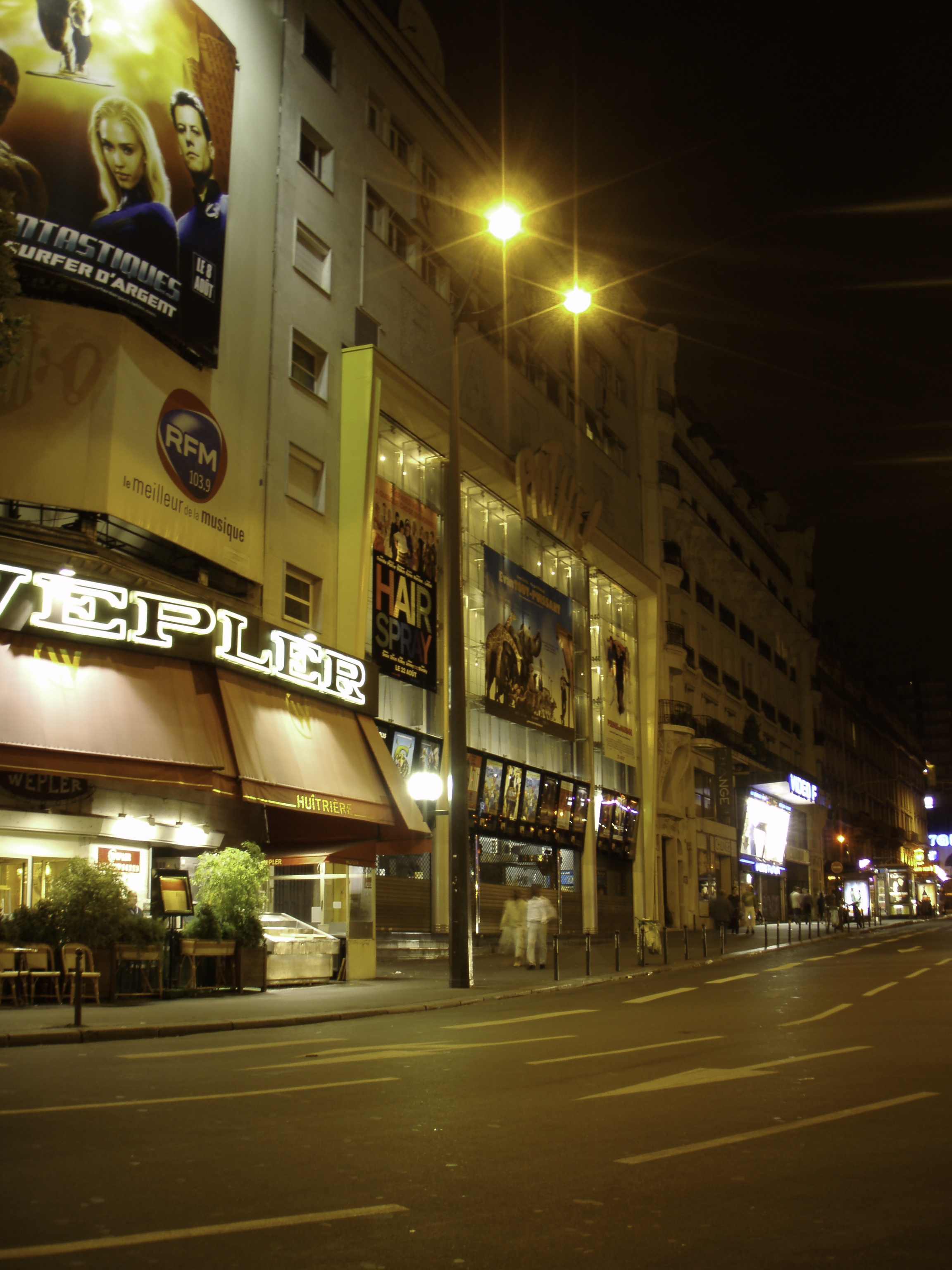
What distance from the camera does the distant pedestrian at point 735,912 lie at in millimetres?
45875

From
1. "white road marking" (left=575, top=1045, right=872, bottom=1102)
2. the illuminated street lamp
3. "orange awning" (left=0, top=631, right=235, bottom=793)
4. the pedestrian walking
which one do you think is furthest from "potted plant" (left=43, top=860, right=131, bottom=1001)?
the pedestrian walking

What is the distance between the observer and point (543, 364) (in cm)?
4197

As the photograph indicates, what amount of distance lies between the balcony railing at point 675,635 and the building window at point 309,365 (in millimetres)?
25855

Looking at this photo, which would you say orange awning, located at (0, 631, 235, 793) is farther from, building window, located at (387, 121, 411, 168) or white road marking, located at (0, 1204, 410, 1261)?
building window, located at (387, 121, 411, 168)

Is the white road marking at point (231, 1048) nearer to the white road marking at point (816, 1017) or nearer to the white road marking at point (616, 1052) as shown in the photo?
the white road marking at point (616, 1052)

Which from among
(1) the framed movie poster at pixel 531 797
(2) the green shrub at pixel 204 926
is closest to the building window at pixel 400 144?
(1) the framed movie poster at pixel 531 797

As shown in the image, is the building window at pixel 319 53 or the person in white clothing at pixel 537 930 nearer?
the person in white clothing at pixel 537 930

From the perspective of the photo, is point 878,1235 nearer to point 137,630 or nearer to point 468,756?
point 137,630

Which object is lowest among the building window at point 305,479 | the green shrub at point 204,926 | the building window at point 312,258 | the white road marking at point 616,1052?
the white road marking at point 616,1052

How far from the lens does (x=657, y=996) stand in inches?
767

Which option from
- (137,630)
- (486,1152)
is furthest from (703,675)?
(486,1152)

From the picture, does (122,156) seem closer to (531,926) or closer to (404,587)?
(404,587)

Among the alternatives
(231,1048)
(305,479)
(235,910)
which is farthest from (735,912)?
(231,1048)

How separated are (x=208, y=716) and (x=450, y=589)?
488 cm
